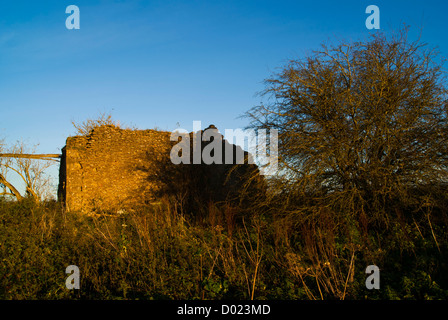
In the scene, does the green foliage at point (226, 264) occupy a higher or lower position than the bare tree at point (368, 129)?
lower

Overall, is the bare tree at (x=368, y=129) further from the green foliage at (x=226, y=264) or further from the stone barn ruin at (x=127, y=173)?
the stone barn ruin at (x=127, y=173)

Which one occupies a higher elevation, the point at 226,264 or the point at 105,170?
the point at 105,170

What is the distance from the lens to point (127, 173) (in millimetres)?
14094

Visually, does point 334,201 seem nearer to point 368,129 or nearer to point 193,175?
point 368,129

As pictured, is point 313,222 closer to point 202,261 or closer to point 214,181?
point 202,261

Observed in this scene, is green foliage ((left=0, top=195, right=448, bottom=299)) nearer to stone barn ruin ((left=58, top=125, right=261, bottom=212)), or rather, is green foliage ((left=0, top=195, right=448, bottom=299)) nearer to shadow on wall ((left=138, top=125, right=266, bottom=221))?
stone barn ruin ((left=58, top=125, right=261, bottom=212))

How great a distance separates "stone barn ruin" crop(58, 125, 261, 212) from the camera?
1335 cm

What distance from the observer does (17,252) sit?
7.46 m

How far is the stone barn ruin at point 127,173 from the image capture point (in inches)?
526

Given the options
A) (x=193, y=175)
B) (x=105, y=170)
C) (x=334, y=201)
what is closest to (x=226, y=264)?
(x=334, y=201)

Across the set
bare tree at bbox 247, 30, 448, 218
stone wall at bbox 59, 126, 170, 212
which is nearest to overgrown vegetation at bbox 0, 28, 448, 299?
bare tree at bbox 247, 30, 448, 218

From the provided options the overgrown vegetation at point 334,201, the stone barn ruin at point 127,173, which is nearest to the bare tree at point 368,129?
the overgrown vegetation at point 334,201
